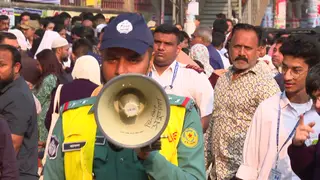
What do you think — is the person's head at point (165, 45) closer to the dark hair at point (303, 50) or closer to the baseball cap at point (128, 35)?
the dark hair at point (303, 50)

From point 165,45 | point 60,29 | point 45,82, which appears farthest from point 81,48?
point 60,29

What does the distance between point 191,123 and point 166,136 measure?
0.13 m

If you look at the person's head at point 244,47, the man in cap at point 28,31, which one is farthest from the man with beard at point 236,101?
the man in cap at point 28,31

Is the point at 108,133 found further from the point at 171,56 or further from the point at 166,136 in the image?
the point at 171,56

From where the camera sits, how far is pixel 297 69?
216 inches

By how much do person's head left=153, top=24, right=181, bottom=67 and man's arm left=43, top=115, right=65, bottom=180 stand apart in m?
4.12

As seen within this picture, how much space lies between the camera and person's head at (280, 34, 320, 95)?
5473 millimetres

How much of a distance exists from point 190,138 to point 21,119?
330cm

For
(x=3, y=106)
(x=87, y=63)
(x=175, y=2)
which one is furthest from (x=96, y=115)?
(x=175, y=2)

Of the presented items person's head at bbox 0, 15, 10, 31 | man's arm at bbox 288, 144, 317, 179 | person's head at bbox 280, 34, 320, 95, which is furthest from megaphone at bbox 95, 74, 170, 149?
person's head at bbox 0, 15, 10, 31

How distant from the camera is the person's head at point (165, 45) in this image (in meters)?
7.41

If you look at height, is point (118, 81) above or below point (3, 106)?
above

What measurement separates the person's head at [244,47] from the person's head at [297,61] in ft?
4.79

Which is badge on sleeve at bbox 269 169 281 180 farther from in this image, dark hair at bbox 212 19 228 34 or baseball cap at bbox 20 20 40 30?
baseball cap at bbox 20 20 40 30
